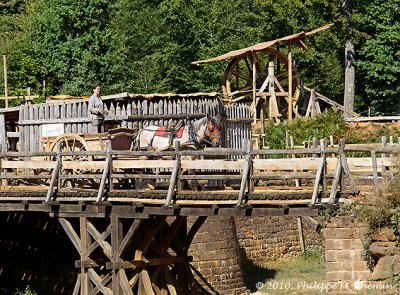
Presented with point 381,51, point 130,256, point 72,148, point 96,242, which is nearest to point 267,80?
point 381,51

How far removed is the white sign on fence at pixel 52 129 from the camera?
34781 millimetres

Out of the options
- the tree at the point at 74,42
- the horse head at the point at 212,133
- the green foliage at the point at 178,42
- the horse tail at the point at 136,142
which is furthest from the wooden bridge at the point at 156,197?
the green foliage at the point at 178,42

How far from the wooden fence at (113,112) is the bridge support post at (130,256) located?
18.8 feet

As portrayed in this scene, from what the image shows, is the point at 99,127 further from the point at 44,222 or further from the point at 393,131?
the point at 393,131

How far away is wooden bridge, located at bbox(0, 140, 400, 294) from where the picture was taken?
23.5 m

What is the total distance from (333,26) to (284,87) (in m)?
3.51

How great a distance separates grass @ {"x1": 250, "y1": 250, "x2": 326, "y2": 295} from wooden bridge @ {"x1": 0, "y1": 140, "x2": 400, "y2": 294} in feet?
18.5

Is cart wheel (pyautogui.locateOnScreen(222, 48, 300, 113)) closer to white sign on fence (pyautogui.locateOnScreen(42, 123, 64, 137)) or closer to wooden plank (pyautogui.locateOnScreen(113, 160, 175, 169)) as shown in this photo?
white sign on fence (pyautogui.locateOnScreen(42, 123, 64, 137))

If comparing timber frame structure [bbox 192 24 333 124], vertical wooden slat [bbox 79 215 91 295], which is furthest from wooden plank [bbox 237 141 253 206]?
timber frame structure [bbox 192 24 333 124]

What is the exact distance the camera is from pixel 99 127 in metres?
32.3

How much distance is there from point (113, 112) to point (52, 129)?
1.90 m

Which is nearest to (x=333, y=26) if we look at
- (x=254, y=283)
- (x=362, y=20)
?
(x=362, y=20)

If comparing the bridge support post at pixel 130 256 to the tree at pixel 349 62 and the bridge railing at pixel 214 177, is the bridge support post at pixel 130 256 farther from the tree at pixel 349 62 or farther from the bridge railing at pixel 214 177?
the tree at pixel 349 62

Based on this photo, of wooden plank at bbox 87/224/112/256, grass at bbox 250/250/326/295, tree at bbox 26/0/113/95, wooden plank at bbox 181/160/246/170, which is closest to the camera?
wooden plank at bbox 181/160/246/170
